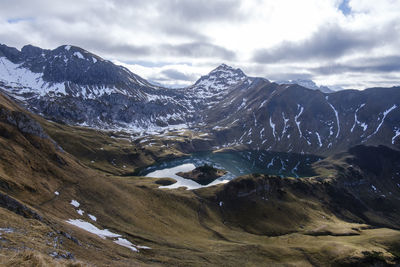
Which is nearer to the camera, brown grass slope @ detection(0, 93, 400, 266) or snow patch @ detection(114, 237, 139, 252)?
brown grass slope @ detection(0, 93, 400, 266)

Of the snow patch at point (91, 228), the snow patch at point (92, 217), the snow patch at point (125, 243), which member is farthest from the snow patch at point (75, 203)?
the snow patch at point (125, 243)

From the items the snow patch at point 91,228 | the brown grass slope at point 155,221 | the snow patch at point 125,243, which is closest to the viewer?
the brown grass slope at point 155,221

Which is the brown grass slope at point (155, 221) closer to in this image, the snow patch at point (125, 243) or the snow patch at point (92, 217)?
the snow patch at point (92, 217)

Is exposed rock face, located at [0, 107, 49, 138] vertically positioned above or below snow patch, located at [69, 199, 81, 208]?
above

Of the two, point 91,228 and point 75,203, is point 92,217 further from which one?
point 91,228

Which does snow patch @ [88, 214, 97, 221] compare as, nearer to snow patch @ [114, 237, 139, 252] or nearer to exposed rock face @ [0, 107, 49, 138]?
snow patch @ [114, 237, 139, 252]

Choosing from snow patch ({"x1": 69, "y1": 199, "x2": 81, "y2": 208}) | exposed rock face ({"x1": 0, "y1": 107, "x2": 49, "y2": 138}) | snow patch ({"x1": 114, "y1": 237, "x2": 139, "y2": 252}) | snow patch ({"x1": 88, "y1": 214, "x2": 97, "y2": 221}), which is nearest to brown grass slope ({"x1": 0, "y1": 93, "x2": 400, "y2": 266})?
exposed rock face ({"x1": 0, "y1": 107, "x2": 49, "y2": 138})

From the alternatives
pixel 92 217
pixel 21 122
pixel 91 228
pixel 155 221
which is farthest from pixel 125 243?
pixel 21 122

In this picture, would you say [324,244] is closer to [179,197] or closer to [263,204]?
[263,204]
